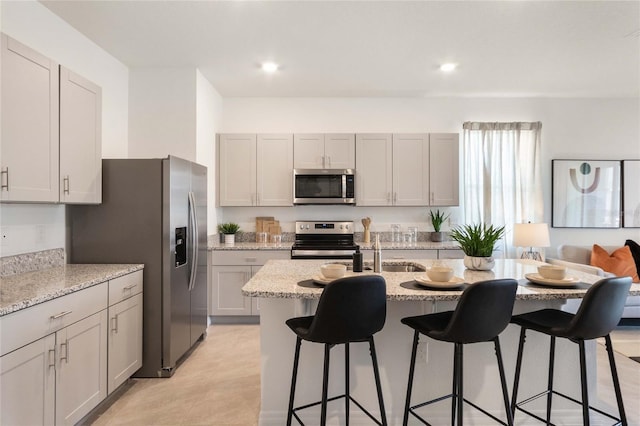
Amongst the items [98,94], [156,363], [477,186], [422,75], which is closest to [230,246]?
[156,363]

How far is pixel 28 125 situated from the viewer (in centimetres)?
216

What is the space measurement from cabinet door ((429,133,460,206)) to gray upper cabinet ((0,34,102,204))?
343cm

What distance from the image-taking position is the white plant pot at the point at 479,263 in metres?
2.52

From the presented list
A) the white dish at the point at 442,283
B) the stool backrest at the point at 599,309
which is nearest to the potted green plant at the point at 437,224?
the white dish at the point at 442,283

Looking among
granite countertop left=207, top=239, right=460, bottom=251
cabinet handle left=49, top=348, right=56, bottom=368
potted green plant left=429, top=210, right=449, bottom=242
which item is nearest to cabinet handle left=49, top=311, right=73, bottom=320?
cabinet handle left=49, top=348, right=56, bottom=368

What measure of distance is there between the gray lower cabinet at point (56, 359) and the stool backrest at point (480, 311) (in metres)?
1.86

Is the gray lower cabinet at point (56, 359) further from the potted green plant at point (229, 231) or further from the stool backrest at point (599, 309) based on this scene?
the stool backrest at point (599, 309)

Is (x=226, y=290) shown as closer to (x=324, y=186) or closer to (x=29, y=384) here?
(x=324, y=186)

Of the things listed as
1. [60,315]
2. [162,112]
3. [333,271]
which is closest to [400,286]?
[333,271]

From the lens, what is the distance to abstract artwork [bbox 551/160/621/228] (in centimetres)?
489

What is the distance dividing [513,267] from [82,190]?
2.99 m

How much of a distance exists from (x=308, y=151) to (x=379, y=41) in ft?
5.49

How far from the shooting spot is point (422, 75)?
4.14 m

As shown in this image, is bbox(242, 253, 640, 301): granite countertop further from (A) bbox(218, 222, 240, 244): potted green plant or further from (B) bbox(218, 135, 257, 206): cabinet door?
(B) bbox(218, 135, 257, 206): cabinet door
